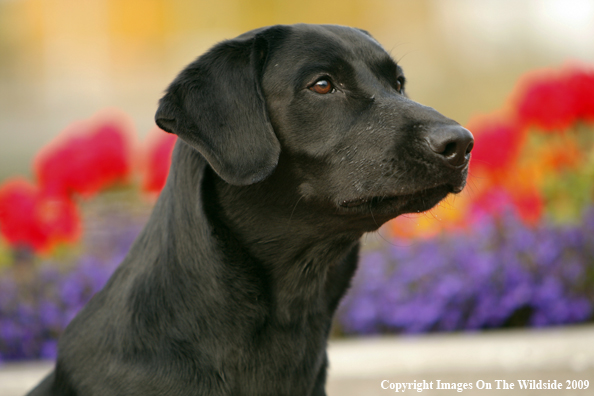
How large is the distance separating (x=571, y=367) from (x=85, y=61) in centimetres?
1422

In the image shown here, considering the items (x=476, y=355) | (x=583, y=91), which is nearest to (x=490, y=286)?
(x=476, y=355)

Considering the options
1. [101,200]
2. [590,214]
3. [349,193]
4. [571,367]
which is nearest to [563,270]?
[590,214]

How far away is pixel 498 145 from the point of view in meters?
4.62

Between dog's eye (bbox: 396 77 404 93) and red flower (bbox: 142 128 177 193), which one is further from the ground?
dog's eye (bbox: 396 77 404 93)

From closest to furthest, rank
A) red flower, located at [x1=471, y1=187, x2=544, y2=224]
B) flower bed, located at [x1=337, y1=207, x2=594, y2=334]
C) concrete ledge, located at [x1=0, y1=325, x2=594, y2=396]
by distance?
concrete ledge, located at [x1=0, y1=325, x2=594, y2=396], flower bed, located at [x1=337, y1=207, x2=594, y2=334], red flower, located at [x1=471, y1=187, x2=544, y2=224]

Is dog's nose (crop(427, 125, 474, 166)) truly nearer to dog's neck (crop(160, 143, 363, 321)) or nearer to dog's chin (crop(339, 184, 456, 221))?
dog's chin (crop(339, 184, 456, 221))

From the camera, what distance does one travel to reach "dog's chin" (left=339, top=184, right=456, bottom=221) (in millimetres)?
1966

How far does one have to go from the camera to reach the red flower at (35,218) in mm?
4547

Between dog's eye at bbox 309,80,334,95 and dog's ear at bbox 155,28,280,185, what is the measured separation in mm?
182

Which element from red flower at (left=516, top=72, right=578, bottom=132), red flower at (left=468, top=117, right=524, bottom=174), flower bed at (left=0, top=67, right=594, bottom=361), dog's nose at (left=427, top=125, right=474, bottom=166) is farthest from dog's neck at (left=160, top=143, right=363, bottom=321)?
red flower at (left=516, top=72, right=578, bottom=132)

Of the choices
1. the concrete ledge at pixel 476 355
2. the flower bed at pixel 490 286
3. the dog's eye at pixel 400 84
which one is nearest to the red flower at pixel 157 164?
the flower bed at pixel 490 286

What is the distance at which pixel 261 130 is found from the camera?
1961mm

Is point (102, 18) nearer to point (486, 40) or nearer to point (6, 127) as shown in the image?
point (6, 127)

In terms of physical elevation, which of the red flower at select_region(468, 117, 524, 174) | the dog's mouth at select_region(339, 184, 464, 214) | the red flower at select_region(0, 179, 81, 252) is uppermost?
the dog's mouth at select_region(339, 184, 464, 214)
